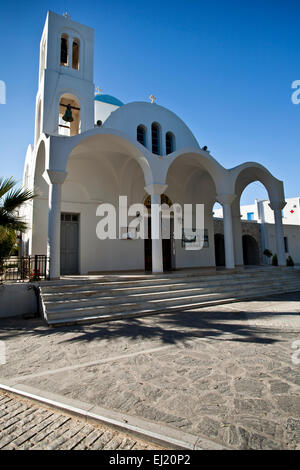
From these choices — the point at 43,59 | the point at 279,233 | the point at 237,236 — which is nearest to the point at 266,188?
the point at 279,233

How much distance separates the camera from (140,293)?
7.95 m

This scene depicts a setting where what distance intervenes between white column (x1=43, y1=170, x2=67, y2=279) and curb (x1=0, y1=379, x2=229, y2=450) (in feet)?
16.6

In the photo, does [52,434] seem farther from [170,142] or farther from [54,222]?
[170,142]

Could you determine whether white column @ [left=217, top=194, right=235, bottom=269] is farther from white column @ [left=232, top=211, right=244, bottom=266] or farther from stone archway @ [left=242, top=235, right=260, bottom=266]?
stone archway @ [left=242, top=235, right=260, bottom=266]

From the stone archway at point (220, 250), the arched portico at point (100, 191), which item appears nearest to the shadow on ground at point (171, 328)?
the arched portico at point (100, 191)

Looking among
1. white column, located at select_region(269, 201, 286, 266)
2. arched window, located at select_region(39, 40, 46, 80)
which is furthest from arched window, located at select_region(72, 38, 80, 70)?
white column, located at select_region(269, 201, 286, 266)

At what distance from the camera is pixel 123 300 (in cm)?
729

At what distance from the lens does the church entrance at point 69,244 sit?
38.1ft

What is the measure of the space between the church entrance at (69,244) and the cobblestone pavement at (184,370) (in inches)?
210

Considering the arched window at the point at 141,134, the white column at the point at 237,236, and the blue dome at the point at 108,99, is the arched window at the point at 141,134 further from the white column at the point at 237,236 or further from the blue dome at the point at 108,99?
the white column at the point at 237,236

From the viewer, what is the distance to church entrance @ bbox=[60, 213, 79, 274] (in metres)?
11.6

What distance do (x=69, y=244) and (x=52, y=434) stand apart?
988 cm

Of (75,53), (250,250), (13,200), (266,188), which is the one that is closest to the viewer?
(13,200)
